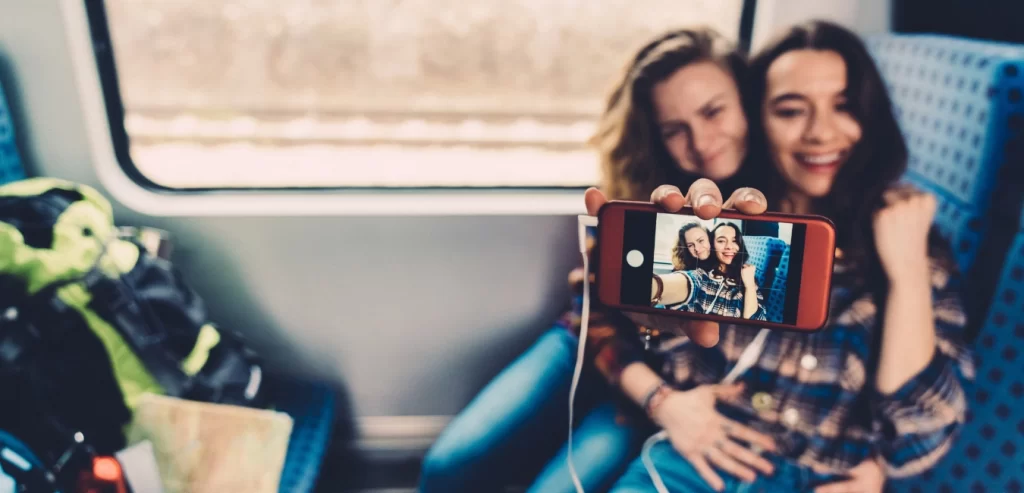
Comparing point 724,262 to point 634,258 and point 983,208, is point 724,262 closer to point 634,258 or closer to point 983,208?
point 634,258

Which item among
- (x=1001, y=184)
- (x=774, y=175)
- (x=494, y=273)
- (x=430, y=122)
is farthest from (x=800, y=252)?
(x=430, y=122)

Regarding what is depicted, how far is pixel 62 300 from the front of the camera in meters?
0.88

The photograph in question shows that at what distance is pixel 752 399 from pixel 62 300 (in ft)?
3.49

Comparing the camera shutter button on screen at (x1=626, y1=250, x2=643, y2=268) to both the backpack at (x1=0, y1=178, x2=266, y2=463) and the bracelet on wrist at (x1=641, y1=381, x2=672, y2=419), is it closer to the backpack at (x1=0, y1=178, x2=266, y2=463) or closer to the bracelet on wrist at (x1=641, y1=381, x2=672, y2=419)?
the bracelet on wrist at (x1=641, y1=381, x2=672, y2=419)

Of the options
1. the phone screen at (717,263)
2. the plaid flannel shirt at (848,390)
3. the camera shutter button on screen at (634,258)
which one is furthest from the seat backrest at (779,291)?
the plaid flannel shirt at (848,390)

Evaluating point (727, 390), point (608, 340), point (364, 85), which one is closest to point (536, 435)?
point (608, 340)

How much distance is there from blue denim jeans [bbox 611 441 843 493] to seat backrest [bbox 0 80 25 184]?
1.18 m

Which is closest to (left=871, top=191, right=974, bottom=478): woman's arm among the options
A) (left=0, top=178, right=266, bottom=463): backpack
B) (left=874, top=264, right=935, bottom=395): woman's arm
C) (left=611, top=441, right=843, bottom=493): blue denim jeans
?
(left=874, top=264, right=935, bottom=395): woman's arm

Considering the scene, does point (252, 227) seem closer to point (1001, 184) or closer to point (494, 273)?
point (494, 273)

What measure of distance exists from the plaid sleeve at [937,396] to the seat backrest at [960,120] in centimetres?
10

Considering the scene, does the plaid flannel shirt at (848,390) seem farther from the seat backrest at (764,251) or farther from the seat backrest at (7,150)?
the seat backrest at (7,150)

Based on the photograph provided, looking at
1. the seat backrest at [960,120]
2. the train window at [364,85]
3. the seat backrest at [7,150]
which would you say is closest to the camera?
the seat backrest at [960,120]

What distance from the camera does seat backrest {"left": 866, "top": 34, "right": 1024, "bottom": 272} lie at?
0.82m

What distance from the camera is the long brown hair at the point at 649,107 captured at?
3.05ft
